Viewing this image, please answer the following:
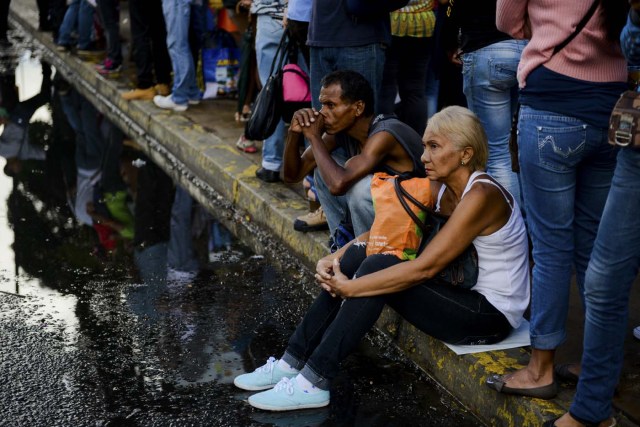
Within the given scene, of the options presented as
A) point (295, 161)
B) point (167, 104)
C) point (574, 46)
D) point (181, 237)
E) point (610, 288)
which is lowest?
point (167, 104)

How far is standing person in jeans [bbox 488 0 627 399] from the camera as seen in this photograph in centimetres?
333

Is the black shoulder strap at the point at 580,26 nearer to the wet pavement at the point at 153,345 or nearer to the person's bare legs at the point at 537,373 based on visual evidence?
the person's bare legs at the point at 537,373

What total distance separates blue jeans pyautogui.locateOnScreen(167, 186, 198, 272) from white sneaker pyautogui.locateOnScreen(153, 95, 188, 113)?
1732 mm

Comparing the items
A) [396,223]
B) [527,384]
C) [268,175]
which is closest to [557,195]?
[527,384]

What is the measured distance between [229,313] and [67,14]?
Answer: 8787 mm

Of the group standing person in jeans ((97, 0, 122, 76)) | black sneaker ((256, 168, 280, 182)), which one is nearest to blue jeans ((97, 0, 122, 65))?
standing person in jeans ((97, 0, 122, 76))

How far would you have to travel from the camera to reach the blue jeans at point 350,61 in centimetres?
533

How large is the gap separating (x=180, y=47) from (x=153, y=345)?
475 cm

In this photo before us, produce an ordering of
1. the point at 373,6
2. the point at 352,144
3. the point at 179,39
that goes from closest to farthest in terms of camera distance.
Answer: the point at 352,144, the point at 373,6, the point at 179,39

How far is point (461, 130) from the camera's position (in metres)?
3.91

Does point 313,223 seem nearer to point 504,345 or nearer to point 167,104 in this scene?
point 504,345

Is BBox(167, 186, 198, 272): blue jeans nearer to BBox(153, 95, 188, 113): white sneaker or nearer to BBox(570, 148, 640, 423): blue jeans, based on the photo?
BBox(153, 95, 188, 113): white sneaker

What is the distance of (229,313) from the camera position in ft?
16.1

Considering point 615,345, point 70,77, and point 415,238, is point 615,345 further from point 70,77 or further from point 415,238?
point 70,77
